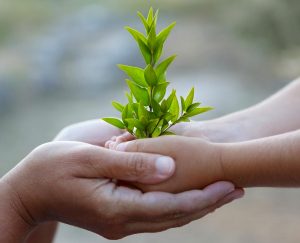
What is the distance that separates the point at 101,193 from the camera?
0.83 m

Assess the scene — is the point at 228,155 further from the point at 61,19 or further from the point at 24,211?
the point at 61,19

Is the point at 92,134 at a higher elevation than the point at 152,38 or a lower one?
lower

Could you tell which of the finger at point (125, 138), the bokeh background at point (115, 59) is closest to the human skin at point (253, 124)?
the finger at point (125, 138)

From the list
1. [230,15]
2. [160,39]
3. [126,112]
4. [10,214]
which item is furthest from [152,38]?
[230,15]

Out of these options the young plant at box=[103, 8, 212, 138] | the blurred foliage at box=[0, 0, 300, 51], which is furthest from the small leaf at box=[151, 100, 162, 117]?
the blurred foliage at box=[0, 0, 300, 51]

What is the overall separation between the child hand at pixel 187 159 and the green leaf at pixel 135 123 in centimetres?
2

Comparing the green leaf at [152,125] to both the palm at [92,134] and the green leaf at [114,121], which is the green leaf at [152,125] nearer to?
the green leaf at [114,121]

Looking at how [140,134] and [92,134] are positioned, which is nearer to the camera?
[140,134]

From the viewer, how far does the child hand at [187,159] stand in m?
0.85

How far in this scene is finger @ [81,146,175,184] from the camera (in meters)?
0.83

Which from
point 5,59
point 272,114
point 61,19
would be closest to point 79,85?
point 5,59

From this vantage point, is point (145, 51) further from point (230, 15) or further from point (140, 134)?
point (230, 15)

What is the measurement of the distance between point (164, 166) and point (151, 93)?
0.11 meters

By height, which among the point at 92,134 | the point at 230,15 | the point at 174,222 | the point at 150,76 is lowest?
the point at 174,222
